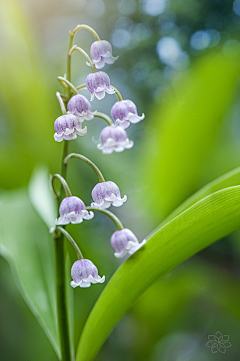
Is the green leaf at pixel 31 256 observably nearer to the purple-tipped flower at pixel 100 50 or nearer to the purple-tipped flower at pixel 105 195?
the purple-tipped flower at pixel 105 195

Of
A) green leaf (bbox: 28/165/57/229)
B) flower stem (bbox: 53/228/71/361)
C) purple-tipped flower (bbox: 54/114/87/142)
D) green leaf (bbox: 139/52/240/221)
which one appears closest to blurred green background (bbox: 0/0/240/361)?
green leaf (bbox: 139/52/240/221)

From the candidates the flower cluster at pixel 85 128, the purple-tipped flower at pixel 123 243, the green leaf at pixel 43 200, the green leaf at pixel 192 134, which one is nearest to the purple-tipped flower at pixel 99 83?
the flower cluster at pixel 85 128

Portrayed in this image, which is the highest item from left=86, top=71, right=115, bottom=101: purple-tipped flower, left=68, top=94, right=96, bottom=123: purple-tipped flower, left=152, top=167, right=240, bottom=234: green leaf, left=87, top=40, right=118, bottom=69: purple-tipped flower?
left=87, top=40, right=118, bottom=69: purple-tipped flower

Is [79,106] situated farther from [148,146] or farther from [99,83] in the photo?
[148,146]

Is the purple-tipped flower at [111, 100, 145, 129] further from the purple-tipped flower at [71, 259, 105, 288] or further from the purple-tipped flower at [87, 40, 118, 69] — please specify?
the purple-tipped flower at [71, 259, 105, 288]

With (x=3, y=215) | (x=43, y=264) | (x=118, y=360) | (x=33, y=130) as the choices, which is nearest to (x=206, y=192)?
(x=43, y=264)

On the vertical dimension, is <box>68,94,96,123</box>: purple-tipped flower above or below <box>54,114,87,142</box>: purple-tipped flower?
above

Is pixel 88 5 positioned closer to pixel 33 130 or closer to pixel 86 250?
pixel 33 130
